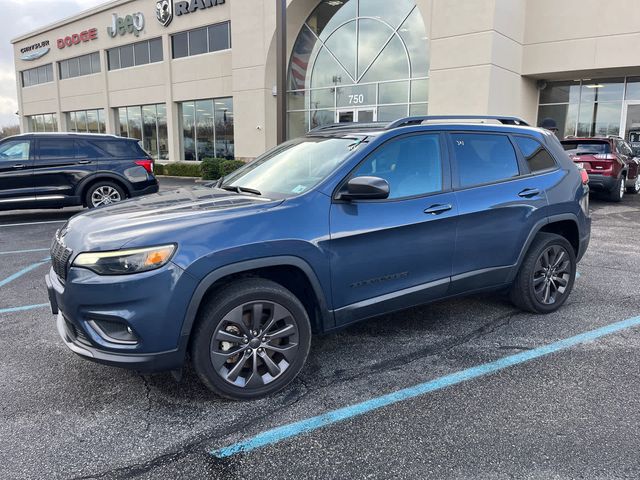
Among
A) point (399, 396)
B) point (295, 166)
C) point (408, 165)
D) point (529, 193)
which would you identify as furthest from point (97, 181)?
point (399, 396)

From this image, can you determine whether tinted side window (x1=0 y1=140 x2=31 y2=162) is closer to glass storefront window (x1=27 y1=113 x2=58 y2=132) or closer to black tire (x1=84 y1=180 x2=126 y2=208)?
black tire (x1=84 y1=180 x2=126 y2=208)

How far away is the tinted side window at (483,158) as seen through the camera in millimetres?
4066

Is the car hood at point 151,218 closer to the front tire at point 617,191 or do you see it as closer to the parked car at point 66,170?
the parked car at point 66,170

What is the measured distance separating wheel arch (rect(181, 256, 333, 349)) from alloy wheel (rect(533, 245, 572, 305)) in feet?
7.49

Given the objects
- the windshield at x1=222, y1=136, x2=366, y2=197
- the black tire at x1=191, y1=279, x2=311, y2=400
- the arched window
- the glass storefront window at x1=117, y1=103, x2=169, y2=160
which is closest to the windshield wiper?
the windshield at x1=222, y1=136, x2=366, y2=197

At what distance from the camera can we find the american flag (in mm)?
20547

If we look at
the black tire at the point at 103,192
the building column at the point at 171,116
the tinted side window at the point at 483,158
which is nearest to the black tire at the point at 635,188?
the tinted side window at the point at 483,158

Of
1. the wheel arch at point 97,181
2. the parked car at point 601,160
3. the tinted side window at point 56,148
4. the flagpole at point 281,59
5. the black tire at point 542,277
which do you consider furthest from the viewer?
the parked car at point 601,160

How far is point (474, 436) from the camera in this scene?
277cm

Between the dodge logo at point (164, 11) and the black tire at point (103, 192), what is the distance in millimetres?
16934

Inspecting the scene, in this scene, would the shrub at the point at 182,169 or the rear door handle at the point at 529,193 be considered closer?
the rear door handle at the point at 529,193

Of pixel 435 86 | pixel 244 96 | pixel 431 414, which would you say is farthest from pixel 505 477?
pixel 244 96

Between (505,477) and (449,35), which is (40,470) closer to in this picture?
(505,477)

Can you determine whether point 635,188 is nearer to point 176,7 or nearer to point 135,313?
point 135,313
